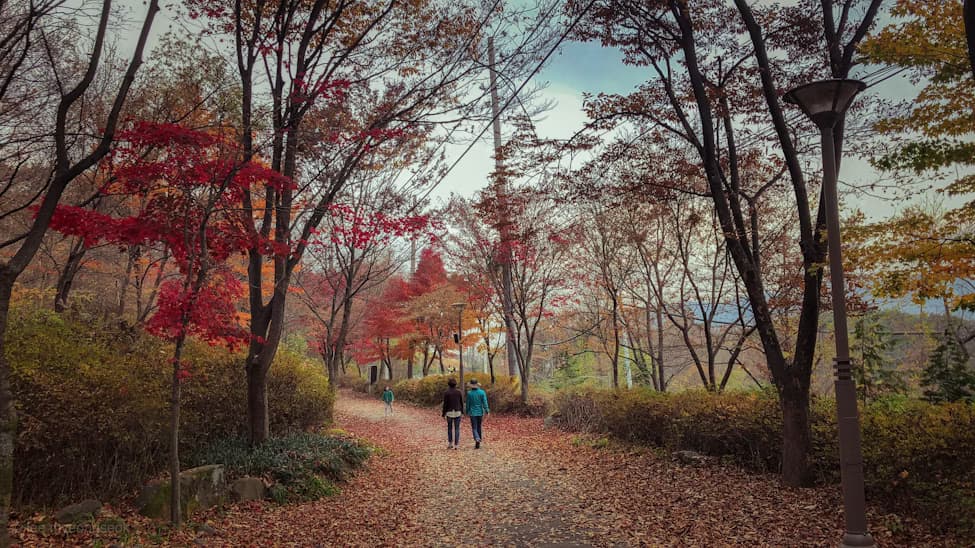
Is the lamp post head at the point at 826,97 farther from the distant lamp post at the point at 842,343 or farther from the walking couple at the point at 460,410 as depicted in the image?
the walking couple at the point at 460,410

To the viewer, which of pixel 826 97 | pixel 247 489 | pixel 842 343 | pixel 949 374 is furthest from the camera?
pixel 949 374

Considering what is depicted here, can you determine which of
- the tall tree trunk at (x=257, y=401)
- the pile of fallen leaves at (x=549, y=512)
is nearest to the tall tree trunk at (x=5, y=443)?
the pile of fallen leaves at (x=549, y=512)

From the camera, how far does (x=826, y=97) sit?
457cm

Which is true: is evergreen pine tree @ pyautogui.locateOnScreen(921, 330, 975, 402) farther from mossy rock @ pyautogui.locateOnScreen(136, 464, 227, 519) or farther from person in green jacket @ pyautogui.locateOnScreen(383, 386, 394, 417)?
person in green jacket @ pyautogui.locateOnScreen(383, 386, 394, 417)

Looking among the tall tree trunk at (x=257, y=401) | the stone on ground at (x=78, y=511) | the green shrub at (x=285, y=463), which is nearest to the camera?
the stone on ground at (x=78, y=511)

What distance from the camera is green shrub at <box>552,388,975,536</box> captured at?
203 inches

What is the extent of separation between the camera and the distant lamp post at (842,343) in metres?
4.27

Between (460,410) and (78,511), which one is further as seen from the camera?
(460,410)

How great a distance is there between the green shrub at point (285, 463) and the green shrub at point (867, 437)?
592 cm

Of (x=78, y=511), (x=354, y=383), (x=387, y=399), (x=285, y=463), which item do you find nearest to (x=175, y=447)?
(x=78, y=511)

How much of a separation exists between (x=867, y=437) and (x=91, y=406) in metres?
9.13

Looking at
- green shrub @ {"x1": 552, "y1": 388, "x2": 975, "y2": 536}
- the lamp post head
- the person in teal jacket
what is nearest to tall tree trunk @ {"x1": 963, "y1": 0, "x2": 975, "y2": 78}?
the lamp post head

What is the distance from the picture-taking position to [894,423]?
6.06 meters

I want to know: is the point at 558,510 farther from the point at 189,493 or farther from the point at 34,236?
the point at 34,236
